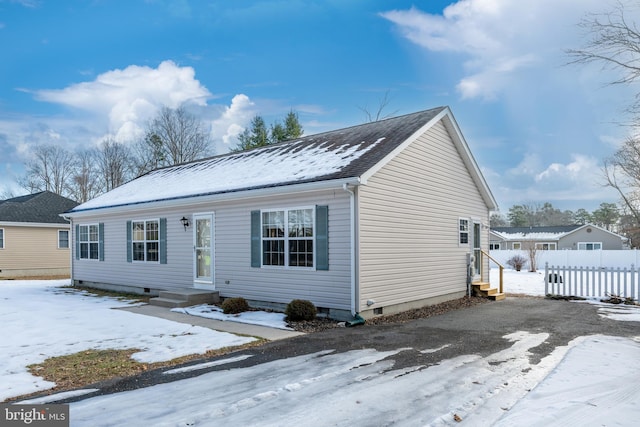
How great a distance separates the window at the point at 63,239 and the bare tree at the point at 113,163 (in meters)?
14.5

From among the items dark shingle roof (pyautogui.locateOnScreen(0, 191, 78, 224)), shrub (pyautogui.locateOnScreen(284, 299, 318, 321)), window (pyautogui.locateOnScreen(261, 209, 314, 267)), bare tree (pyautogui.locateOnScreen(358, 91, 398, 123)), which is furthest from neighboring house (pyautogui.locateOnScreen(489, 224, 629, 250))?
dark shingle roof (pyautogui.locateOnScreen(0, 191, 78, 224))

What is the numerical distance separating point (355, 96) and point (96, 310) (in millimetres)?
20969

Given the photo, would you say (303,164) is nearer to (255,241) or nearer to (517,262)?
(255,241)

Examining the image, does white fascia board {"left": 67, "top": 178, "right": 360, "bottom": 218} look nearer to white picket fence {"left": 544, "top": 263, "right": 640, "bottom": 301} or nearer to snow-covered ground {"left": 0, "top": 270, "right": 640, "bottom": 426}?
snow-covered ground {"left": 0, "top": 270, "right": 640, "bottom": 426}

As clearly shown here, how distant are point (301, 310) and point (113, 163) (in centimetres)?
3520

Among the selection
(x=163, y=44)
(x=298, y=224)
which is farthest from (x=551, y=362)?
(x=163, y=44)

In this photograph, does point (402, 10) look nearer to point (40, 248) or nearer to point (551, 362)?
point (551, 362)

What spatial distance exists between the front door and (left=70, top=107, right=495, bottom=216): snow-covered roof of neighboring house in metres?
1.20

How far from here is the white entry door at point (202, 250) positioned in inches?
474

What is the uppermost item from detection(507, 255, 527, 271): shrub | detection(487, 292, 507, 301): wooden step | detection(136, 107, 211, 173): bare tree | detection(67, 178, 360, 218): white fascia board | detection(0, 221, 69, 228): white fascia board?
detection(136, 107, 211, 173): bare tree

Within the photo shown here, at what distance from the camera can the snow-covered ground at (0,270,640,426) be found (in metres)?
3.99

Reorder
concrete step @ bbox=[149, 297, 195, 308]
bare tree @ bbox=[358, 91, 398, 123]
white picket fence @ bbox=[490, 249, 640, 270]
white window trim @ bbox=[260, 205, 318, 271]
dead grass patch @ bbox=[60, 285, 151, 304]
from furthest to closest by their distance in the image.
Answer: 1. white picket fence @ bbox=[490, 249, 640, 270]
2. bare tree @ bbox=[358, 91, 398, 123]
3. dead grass patch @ bbox=[60, 285, 151, 304]
4. concrete step @ bbox=[149, 297, 195, 308]
5. white window trim @ bbox=[260, 205, 318, 271]

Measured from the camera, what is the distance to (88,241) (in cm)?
1656

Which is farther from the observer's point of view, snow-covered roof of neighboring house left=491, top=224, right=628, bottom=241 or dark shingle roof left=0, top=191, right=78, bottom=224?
snow-covered roof of neighboring house left=491, top=224, right=628, bottom=241
